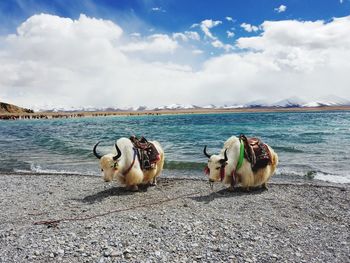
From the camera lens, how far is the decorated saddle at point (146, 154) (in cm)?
769

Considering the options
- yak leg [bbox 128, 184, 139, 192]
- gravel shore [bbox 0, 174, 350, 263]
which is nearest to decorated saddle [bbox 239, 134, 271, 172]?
gravel shore [bbox 0, 174, 350, 263]

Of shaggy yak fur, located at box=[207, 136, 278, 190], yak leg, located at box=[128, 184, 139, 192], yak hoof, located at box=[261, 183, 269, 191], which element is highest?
shaggy yak fur, located at box=[207, 136, 278, 190]

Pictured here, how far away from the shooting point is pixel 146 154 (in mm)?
7770

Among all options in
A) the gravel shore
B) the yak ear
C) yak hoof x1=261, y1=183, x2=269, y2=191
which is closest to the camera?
the gravel shore

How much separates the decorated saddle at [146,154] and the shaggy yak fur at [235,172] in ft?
4.14

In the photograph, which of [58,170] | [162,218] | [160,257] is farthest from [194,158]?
[160,257]

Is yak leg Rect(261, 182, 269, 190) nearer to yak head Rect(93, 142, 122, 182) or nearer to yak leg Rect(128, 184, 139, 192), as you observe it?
yak leg Rect(128, 184, 139, 192)

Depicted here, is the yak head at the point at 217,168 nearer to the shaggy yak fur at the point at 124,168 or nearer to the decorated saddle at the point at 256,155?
the decorated saddle at the point at 256,155

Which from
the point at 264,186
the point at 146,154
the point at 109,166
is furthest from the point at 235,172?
the point at 109,166

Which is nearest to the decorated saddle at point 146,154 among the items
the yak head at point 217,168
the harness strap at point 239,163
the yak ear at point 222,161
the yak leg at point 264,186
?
the yak head at point 217,168

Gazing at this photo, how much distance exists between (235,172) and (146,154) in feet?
6.43

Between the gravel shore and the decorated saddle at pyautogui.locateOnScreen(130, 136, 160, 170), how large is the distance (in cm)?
60

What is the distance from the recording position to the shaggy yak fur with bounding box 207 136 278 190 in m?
7.27

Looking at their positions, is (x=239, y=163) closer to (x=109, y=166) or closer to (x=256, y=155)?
(x=256, y=155)
